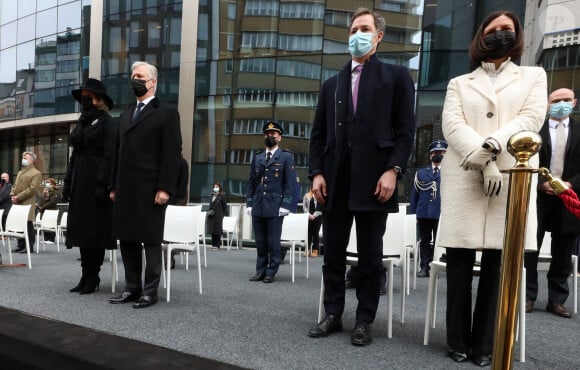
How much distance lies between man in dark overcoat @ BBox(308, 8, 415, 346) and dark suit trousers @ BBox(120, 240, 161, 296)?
1.37m

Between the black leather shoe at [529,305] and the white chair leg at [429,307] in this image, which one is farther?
the black leather shoe at [529,305]

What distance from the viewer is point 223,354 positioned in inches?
83.4

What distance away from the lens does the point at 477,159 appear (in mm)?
1921

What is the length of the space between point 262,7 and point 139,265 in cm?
1015

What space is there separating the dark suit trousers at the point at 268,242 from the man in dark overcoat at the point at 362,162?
2234 millimetres

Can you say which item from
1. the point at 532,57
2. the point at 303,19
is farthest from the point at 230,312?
the point at 303,19

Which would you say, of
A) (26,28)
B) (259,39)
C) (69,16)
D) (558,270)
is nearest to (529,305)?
(558,270)

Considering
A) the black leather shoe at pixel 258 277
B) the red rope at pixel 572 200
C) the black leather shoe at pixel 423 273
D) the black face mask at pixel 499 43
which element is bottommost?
the black leather shoe at pixel 423 273

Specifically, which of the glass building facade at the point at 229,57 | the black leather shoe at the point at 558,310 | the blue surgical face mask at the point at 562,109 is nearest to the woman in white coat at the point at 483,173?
the blue surgical face mask at the point at 562,109

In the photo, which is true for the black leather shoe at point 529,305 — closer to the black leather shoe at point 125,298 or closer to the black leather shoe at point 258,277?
the black leather shoe at point 258,277

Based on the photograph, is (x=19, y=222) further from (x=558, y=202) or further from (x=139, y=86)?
(x=558, y=202)

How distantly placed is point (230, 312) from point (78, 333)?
1.08 m

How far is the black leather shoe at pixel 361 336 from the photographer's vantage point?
2.31m

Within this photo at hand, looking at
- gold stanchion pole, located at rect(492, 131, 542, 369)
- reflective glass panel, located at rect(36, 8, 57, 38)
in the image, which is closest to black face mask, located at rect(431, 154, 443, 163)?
gold stanchion pole, located at rect(492, 131, 542, 369)
